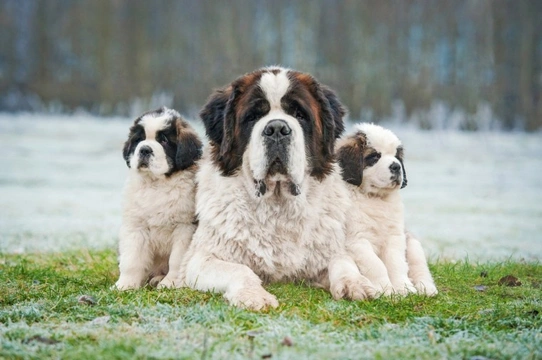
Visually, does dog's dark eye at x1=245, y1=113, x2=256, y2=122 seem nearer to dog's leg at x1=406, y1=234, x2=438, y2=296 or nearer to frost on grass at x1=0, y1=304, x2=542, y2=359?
frost on grass at x1=0, y1=304, x2=542, y2=359

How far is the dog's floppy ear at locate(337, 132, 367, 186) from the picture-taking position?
5261 mm

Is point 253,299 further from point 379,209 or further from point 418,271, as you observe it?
point 418,271

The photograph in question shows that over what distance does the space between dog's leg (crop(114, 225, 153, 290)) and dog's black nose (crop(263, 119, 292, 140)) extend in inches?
57.6

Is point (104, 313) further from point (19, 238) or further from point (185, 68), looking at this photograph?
point (185, 68)

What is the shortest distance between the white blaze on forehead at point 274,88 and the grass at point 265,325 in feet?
4.12

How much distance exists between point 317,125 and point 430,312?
4.66 feet

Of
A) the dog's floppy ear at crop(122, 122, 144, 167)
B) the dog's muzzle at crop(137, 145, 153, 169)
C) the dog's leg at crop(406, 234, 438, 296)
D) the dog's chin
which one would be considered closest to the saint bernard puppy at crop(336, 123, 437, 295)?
the dog's leg at crop(406, 234, 438, 296)

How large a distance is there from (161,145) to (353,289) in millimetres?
→ 1791

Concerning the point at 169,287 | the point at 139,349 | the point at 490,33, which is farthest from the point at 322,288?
the point at 490,33

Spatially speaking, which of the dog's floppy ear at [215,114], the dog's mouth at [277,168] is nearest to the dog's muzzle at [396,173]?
the dog's mouth at [277,168]

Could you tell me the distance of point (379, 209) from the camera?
5.24 meters

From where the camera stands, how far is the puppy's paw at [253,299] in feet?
13.5

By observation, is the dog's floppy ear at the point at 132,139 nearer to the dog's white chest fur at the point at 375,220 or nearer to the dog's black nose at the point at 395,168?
the dog's white chest fur at the point at 375,220

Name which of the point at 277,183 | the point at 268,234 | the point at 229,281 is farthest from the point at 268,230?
the point at 229,281
